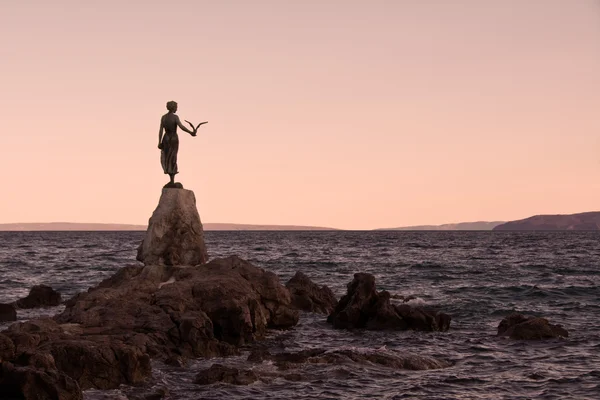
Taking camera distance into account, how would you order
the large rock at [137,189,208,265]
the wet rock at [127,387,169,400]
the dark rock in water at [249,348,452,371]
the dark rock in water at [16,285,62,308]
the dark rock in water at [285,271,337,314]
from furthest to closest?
the dark rock in water at [16,285,62,308], the dark rock in water at [285,271,337,314], the large rock at [137,189,208,265], the dark rock in water at [249,348,452,371], the wet rock at [127,387,169,400]

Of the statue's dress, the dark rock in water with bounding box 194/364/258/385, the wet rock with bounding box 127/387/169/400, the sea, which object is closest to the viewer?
the wet rock with bounding box 127/387/169/400

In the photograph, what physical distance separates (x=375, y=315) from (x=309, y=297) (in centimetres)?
607

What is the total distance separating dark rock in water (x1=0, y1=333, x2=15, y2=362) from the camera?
18.0 metres

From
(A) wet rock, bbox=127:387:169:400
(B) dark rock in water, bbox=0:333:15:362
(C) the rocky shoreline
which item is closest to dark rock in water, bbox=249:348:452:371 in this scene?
(C) the rocky shoreline

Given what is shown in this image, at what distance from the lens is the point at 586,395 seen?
1881 centimetres

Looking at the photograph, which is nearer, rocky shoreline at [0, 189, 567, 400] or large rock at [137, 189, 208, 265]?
rocky shoreline at [0, 189, 567, 400]

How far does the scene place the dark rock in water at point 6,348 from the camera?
18.0 meters

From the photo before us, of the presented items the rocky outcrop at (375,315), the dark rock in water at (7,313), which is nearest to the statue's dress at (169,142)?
the dark rock in water at (7,313)

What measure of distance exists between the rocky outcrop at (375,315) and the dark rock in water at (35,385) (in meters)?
16.1

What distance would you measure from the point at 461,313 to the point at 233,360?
16409 millimetres

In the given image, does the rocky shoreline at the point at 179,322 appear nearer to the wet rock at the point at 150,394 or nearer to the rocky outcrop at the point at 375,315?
the rocky outcrop at the point at 375,315

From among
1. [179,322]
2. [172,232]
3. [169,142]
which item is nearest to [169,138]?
[169,142]

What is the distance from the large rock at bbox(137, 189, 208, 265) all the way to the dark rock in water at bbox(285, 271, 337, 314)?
774 centimetres

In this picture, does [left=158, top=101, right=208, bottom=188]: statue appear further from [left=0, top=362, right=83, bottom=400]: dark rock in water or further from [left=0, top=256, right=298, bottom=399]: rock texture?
[left=0, top=362, right=83, bottom=400]: dark rock in water
